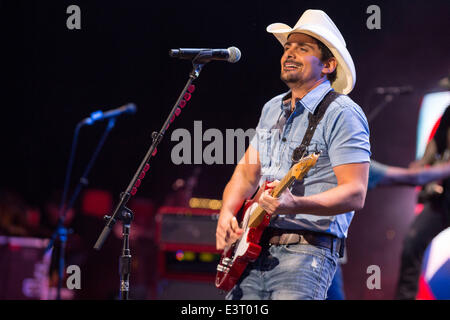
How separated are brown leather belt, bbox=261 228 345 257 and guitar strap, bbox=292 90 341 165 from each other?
365 mm

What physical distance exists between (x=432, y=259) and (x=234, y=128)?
195 cm

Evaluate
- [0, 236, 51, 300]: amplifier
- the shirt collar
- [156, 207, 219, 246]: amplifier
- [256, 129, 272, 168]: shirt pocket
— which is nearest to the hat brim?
the shirt collar

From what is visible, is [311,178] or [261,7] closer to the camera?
[311,178]

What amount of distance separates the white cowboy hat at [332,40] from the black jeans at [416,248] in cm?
172

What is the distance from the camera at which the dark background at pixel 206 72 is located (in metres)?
4.28

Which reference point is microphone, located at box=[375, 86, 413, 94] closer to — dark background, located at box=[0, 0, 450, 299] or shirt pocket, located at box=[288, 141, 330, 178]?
dark background, located at box=[0, 0, 450, 299]

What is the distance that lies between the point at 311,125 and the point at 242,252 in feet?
2.46

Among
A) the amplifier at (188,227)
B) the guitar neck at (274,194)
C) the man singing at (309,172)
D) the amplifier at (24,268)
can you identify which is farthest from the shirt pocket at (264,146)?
the amplifier at (24,268)

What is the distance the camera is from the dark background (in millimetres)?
4277

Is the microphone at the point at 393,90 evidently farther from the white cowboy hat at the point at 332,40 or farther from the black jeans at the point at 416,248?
the white cowboy hat at the point at 332,40

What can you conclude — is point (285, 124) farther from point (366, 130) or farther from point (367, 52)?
point (367, 52)
